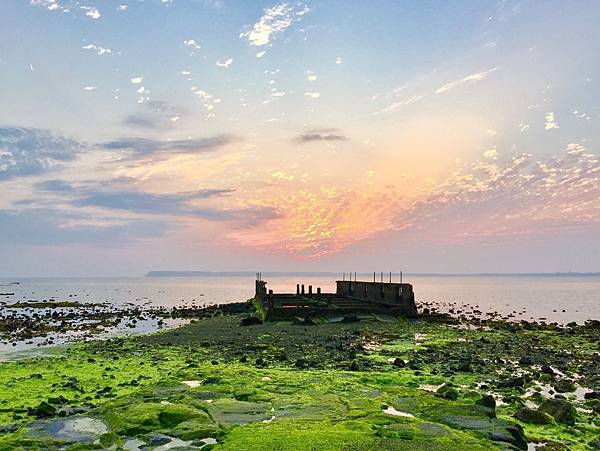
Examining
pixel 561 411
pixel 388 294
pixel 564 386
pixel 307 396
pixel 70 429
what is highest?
pixel 388 294

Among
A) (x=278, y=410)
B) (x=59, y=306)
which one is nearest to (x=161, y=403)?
(x=278, y=410)

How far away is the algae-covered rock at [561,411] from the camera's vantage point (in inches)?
471

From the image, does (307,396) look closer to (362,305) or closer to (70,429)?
(70,429)

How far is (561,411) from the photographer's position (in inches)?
477

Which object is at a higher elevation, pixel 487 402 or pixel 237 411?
pixel 487 402

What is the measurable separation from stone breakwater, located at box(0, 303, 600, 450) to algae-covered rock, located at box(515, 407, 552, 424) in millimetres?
24

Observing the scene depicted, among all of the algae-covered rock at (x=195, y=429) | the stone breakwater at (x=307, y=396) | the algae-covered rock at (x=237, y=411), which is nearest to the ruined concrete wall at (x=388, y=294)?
the stone breakwater at (x=307, y=396)

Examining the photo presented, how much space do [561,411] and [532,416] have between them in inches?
32.5

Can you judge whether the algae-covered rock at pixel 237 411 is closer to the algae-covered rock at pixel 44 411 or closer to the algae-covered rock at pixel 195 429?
the algae-covered rock at pixel 195 429

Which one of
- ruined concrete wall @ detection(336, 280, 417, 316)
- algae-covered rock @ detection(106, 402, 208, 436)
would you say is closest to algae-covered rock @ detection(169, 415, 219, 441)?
algae-covered rock @ detection(106, 402, 208, 436)

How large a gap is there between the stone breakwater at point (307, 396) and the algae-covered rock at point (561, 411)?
3 cm

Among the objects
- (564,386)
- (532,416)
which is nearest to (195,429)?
(532,416)

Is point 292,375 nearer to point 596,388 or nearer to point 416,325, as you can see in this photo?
point 596,388

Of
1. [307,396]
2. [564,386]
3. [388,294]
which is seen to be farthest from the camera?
[388,294]
